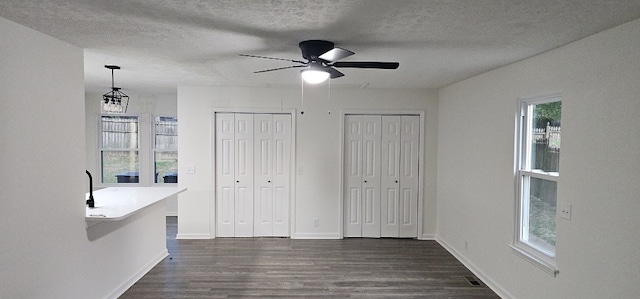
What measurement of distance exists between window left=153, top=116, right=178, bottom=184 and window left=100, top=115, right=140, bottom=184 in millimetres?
342

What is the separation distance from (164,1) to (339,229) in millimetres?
4173

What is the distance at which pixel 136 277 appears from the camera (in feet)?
11.9

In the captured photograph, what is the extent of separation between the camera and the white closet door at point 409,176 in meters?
5.20

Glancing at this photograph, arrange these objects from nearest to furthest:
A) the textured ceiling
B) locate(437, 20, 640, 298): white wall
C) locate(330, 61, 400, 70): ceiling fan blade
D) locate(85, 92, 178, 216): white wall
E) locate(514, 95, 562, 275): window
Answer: the textured ceiling → locate(437, 20, 640, 298): white wall → locate(330, 61, 400, 70): ceiling fan blade → locate(514, 95, 562, 275): window → locate(85, 92, 178, 216): white wall

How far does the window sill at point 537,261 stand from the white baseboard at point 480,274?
1.59ft

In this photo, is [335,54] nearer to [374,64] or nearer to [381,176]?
[374,64]

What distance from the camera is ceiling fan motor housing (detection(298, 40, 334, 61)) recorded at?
2.48m

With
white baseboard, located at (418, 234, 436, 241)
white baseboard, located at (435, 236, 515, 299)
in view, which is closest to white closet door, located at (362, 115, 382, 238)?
white baseboard, located at (418, 234, 436, 241)

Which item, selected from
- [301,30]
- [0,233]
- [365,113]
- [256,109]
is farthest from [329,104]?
[0,233]

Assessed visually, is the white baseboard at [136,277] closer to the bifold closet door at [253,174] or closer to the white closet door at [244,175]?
the bifold closet door at [253,174]

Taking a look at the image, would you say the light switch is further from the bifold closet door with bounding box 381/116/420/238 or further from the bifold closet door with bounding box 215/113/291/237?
the bifold closet door with bounding box 381/116/420/238

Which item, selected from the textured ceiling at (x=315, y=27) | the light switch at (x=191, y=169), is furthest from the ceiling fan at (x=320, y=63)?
the light switch at (x=191, y=169)

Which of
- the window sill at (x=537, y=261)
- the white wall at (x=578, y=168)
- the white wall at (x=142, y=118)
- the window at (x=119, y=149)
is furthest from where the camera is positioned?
the window at (x=119, y=149)

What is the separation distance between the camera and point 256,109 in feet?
16.7
